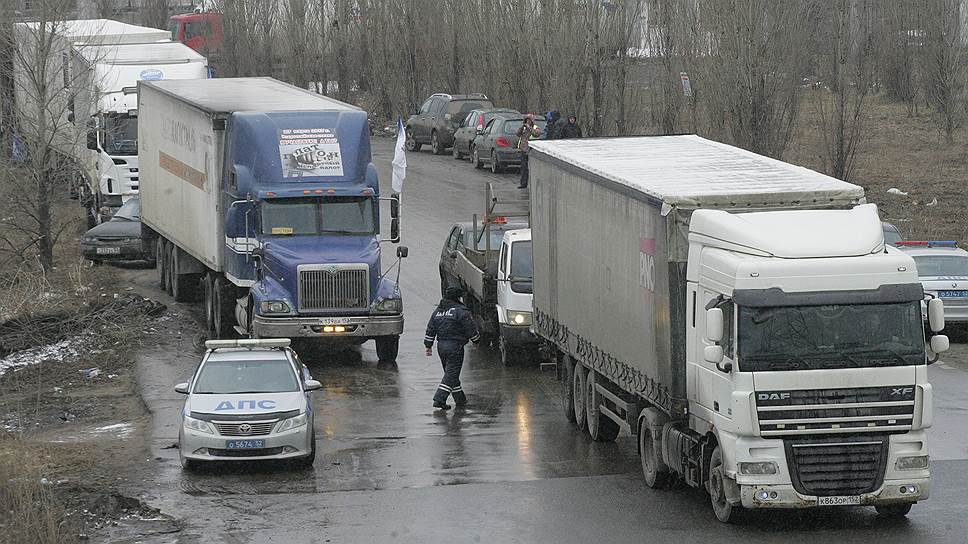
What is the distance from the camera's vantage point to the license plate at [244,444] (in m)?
16.7

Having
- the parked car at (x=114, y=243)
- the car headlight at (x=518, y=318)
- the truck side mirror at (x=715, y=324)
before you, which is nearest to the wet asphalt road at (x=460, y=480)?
the car headlight at (x=518, y=318)

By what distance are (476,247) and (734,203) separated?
11149mm

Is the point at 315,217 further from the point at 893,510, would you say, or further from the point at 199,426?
the point at 893,510

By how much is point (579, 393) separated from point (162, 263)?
48.1ft

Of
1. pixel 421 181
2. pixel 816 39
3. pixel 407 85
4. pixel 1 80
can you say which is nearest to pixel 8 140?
pixel 1 80

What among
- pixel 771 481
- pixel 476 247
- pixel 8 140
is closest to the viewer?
pixel 771 481

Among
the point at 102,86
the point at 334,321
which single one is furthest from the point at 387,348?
the point at 102,86

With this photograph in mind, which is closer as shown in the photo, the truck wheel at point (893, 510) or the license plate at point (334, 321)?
the truck wheel at point (893, 510)

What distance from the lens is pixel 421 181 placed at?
43.0 metres

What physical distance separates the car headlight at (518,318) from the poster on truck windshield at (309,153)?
360cm

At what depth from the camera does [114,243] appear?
33.5 m

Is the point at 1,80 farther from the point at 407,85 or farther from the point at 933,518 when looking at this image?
the point at 933,518

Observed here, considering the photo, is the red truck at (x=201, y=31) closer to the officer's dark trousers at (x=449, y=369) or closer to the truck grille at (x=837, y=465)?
the officer's dark trousers at (x=449, y=369)

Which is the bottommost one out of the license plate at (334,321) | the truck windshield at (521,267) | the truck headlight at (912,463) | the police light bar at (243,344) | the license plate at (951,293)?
the truck headlight at (912,463)
